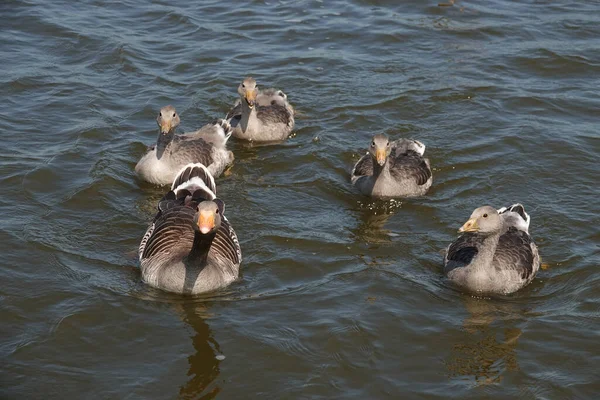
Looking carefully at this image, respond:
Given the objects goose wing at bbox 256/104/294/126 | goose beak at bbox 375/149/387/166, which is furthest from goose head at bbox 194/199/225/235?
goose wing at bbox 256/104/294/126

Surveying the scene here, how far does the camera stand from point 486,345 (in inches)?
411

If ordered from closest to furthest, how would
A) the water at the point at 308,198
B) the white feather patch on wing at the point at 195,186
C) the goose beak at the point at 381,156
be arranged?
the water at the point at 308,198, the white feather patch on wing at the point at 195,186, the goose beak at the point at 381,156

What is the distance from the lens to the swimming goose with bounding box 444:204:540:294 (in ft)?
37.1

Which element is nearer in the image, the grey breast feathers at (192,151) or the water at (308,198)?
the water at (308,198)

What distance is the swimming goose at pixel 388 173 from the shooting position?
13.6m

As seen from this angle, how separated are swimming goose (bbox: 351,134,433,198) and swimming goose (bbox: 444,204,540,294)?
2.15m

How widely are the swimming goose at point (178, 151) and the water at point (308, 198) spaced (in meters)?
0.25

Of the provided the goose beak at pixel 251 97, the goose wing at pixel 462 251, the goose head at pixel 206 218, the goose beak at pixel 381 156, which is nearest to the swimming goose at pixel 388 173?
the goose beak at pixel 381 156

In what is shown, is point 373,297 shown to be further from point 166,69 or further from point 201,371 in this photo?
point 166,69

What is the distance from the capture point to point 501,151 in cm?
1521

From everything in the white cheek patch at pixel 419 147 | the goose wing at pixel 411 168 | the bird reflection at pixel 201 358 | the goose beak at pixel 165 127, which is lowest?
the bird reflection at pixel 201 358

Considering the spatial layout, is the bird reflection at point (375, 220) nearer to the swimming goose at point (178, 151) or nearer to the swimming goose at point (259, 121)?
the swimming goose at point (178, 151)

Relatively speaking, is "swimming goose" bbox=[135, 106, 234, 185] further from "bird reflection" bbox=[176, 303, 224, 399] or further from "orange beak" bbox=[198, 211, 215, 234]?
"orange beak" bbox=[198, 211, 215, 234]

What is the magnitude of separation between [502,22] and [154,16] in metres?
7.55
